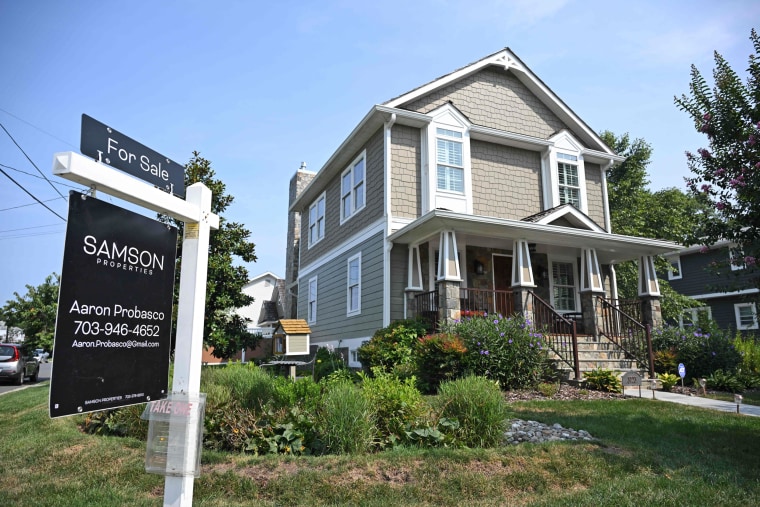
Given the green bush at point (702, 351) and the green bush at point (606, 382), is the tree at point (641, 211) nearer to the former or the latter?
the green bush at point (702, 351)

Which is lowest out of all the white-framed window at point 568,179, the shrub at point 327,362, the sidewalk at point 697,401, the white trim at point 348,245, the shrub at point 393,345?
Answer: the sidewalk at point 697,401

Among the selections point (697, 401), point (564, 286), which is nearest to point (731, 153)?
point (697, 401)

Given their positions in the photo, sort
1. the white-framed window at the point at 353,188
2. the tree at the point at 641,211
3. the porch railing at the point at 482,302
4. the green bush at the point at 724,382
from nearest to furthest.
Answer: the green bush at the point at 724,382 → the porch railing at the point at 482,302 → the white-framed window at the point at 353,188 → the tree at the point at 641,211

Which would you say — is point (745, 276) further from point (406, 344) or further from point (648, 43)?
point (406, 344)

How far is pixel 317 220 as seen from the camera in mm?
17453

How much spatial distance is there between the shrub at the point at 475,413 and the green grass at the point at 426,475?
351 millimetres

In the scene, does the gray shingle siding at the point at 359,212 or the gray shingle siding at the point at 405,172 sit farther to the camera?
the gray shingle siding at the point at 359,212

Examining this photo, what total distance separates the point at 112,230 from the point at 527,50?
556 inches

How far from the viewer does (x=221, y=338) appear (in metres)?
12.5

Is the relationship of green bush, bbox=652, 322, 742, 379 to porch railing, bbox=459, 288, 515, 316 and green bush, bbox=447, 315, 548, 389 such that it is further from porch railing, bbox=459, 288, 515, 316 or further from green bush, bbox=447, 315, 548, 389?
green bush, bbox=447, 315, 548, 389

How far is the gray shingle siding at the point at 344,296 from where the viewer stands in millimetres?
12156

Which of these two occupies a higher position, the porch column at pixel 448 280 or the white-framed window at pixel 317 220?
the white-framed window at pixel 317 220

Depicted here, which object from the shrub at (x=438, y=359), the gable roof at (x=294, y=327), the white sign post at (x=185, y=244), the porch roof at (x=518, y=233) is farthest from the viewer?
the gable roof at (x=294, y=327)

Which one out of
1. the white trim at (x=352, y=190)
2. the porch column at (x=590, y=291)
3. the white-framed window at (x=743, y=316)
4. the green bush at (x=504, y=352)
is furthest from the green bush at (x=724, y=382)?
the white-framed window at (x=743, y=316)
